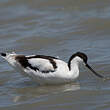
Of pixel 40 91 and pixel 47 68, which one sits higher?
pixel 47 68

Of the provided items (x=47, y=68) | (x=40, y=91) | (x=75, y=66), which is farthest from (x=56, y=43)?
(x=40, y=91)

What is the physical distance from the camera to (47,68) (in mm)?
9414

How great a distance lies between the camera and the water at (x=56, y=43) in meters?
8.55

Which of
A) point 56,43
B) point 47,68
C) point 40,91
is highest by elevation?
point 56,43

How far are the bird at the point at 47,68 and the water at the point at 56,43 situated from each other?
168 mm

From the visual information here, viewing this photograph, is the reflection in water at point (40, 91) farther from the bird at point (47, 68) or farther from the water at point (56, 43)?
the bird at point (47, 68)

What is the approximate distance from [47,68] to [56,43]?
114 inches

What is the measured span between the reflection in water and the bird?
4.8 inches

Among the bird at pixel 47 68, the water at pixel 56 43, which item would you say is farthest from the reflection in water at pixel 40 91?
the bird at pixel 47 68

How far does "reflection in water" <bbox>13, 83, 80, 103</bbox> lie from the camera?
897 cm

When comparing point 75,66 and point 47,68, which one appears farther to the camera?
point 75,66

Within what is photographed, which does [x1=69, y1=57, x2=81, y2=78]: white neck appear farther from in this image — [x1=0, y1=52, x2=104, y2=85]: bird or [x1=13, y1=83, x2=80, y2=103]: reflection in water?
[x1=13, y1=83, x2=80, y2=103]: reflection in water

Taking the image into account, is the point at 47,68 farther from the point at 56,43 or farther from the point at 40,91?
the point at 56,43

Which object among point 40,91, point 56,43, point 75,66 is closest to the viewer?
point 40,91
